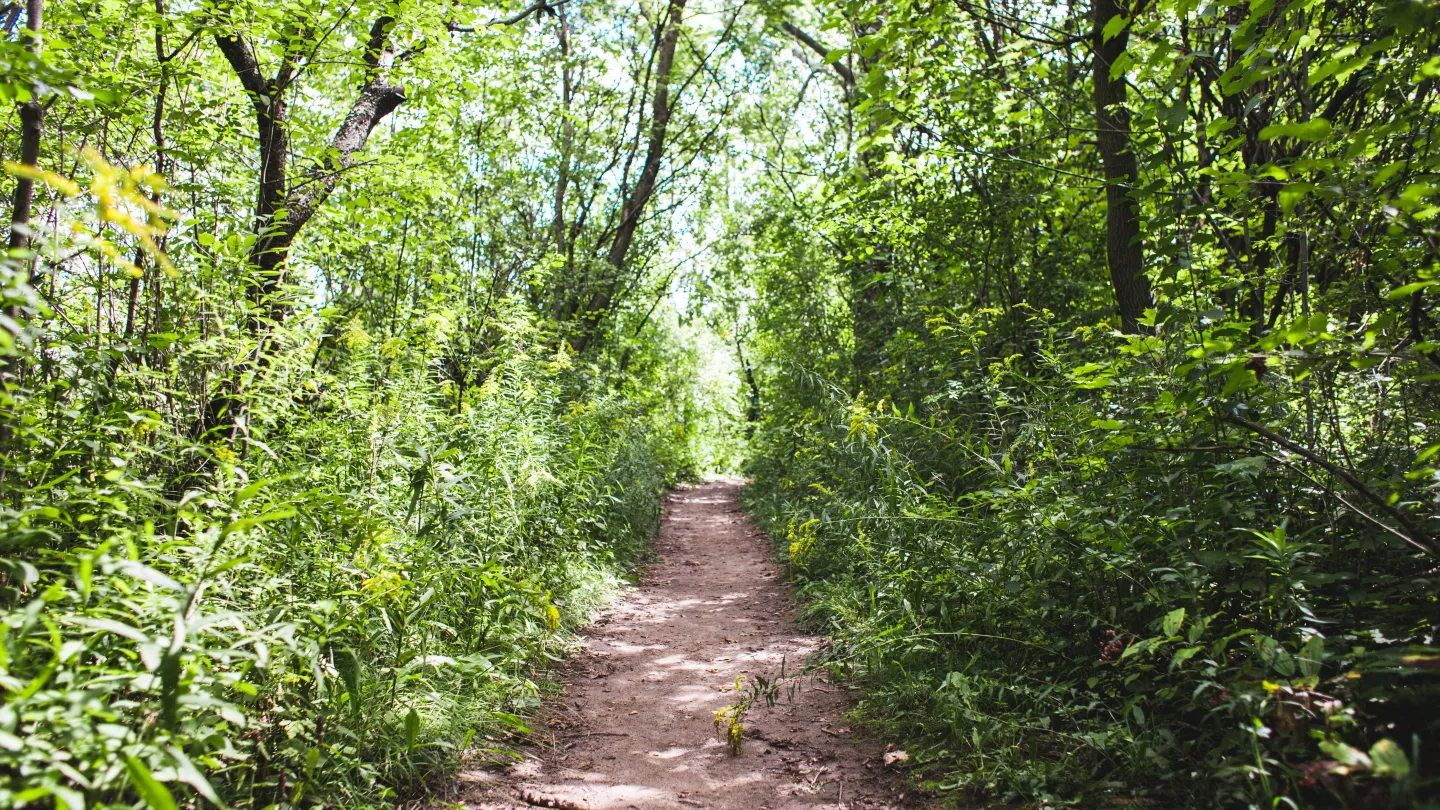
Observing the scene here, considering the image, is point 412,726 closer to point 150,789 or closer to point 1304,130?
point 150,789

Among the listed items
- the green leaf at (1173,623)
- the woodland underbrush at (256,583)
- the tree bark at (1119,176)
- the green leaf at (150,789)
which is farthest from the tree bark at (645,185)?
the green leaf at (150,789)

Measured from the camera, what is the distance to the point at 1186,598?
299 cm

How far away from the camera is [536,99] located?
1167 centimetres

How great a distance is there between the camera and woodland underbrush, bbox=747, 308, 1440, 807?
2281 millimetres

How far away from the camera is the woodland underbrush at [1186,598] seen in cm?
228

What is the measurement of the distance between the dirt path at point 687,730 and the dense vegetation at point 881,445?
11.5 inches

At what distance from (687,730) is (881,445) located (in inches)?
106

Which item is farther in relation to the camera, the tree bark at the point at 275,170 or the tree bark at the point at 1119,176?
the tree bark at the point at 1119,176

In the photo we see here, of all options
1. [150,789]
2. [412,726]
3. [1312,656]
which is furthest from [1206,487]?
[150,789]

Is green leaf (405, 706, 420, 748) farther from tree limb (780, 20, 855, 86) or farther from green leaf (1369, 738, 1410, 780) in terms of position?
tree limb (780, 20, 855, 86)

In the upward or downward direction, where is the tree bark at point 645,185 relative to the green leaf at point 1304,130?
upward

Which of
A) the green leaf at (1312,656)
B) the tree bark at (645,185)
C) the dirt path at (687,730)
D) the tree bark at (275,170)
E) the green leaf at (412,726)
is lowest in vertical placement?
the dirt path at (687,730)

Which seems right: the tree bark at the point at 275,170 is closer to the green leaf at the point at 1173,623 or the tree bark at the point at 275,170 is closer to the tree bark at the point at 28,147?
the tree bark at the point at 28,147

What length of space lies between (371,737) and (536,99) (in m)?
10.7
